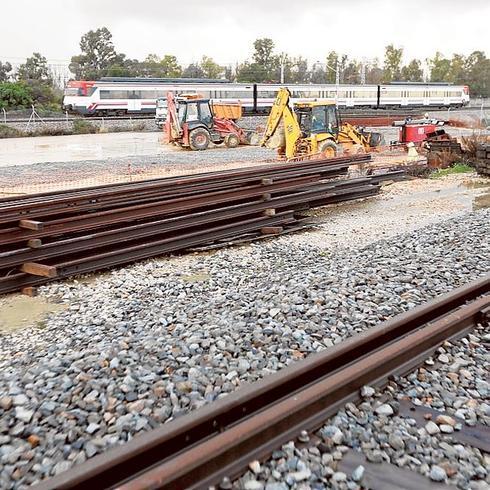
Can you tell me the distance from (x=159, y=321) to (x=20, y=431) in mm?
2347

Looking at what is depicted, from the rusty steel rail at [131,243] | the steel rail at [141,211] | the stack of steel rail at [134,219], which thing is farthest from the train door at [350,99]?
the rusty steel rail at [131,243]

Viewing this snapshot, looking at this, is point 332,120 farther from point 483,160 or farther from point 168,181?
point 168,181

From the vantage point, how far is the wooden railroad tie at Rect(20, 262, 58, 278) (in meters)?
8.75

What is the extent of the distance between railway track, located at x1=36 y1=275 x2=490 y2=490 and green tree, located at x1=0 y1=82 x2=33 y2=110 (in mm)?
60118

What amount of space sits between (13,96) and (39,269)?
5631 centimetres

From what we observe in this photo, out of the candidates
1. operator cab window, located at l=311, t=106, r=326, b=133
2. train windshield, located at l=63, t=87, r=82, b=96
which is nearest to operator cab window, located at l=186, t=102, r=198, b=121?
operator cab window, located at l=311, t=106, r=326, b=133

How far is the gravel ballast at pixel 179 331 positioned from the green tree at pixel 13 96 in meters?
55.3

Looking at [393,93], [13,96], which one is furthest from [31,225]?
[393,93]

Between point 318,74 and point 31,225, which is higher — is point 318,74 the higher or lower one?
the higher one

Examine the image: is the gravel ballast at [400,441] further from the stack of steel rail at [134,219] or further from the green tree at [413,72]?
the green tree at [413,72]

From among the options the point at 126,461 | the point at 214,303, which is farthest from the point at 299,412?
the point at 214,303

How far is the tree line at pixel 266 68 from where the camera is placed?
91.3 m

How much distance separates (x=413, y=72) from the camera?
11131cm

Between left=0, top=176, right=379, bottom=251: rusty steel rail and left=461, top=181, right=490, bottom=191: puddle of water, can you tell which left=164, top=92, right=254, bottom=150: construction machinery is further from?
left=0, top=176, right=379, bottom=251: rusty steel rail
